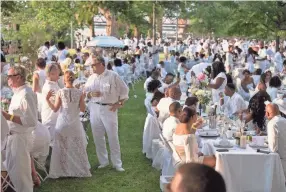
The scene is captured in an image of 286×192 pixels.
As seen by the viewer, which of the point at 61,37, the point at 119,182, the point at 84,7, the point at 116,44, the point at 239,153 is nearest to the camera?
the point at 239,153

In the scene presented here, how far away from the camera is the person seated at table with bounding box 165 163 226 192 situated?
65.9 inches

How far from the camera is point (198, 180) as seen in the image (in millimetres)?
1677

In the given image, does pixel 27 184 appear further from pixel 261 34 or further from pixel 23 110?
pixel 261 34

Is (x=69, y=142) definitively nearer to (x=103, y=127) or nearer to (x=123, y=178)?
(x=103, y=127)

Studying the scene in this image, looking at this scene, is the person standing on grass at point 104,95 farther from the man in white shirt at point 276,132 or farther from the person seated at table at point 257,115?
the man in white shirt at point 276,132

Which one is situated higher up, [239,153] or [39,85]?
[39,85]

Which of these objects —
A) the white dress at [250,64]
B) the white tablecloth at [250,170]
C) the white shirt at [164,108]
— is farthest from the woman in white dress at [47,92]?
the white dress at [250,64]

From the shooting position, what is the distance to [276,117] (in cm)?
560

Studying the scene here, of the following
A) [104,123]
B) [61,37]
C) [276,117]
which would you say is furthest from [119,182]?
[61,37]

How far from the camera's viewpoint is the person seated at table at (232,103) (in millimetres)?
7996

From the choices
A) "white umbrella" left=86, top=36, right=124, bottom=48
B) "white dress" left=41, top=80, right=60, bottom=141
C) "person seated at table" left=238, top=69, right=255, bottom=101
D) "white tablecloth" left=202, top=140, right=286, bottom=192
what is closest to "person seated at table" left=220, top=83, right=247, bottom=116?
"white tablecloth" left=202, top=140, right=286, bottom=192

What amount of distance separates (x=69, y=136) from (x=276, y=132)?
2710 mm

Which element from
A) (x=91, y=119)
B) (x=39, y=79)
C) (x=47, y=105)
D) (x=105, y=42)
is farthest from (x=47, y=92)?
(x=105, y=42)

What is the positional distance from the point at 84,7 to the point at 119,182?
17805 millimetres
